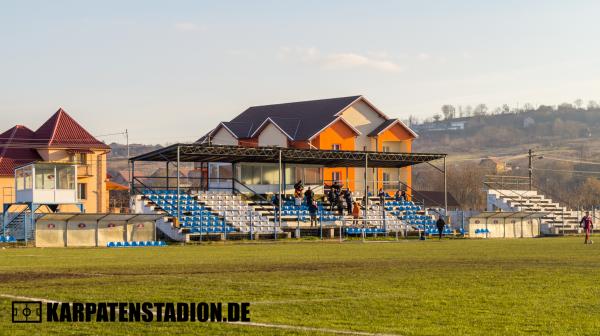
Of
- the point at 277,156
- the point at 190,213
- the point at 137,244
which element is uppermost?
the point at 277,156

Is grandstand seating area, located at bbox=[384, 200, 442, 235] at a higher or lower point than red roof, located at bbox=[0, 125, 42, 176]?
lower

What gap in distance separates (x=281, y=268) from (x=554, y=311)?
1130 cm

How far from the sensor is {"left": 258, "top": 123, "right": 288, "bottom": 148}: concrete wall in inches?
3374

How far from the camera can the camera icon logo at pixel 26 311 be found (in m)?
12.9

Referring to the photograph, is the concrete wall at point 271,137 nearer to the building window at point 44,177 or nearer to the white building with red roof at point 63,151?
the white building with red roof at point 63,151

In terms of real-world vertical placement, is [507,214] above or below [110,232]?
above

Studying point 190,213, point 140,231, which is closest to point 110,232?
point 140,231

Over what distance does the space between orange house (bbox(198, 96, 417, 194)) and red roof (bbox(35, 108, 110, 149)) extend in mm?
17187

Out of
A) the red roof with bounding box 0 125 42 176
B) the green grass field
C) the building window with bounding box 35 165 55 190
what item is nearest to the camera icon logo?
the green grass field

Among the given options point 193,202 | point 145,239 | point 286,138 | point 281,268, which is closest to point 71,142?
point 286,138

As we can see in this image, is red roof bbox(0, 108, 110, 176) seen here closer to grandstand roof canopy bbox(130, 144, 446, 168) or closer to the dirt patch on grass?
grandstand roof canopy bbox(130, 144, 446, 168)

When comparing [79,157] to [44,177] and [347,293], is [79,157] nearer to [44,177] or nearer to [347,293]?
[44,177]

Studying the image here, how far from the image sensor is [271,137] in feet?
284

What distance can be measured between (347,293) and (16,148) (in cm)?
8859
